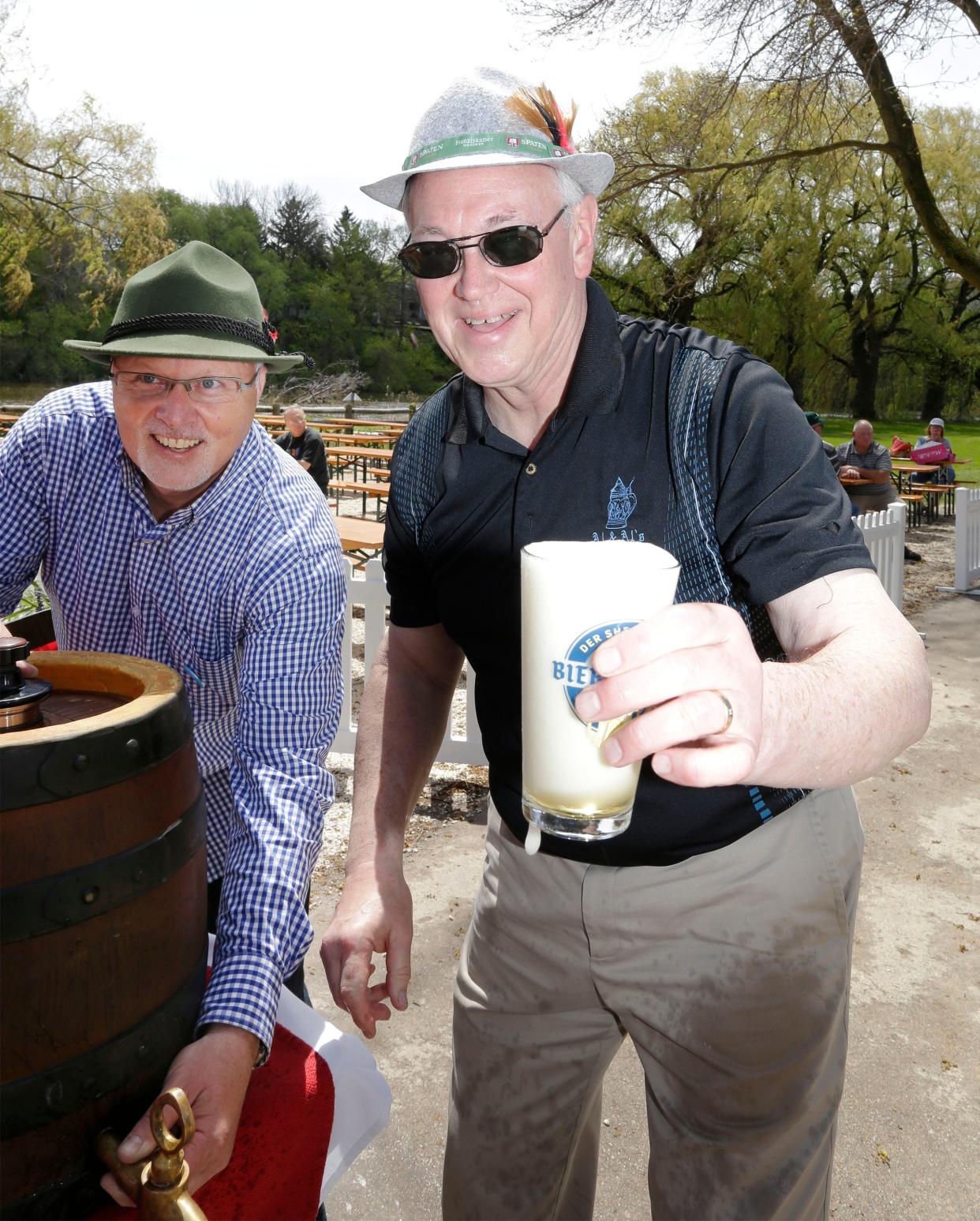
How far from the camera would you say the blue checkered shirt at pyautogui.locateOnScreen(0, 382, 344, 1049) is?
1.61 metres

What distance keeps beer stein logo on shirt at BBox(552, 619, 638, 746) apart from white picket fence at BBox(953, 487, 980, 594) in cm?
1086

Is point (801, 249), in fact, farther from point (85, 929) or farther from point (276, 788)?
point (85, 929)

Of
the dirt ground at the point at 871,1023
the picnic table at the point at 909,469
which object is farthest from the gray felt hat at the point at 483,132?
the picnic table at the point at 909,469

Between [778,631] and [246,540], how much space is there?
1059 mm

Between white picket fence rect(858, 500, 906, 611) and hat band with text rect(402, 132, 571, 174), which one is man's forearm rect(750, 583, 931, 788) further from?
white picket fence rect(858, 500, 906, 611)

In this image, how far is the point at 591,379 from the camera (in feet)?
5.62

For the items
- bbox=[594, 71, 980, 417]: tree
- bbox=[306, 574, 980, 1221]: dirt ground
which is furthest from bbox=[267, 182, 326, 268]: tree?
bbox=[306, 574, 980, 1221]: dirt ground

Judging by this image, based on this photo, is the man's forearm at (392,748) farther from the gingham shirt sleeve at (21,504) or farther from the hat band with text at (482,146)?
the hat band with text at (482,146)

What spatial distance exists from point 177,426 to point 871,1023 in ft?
10.4

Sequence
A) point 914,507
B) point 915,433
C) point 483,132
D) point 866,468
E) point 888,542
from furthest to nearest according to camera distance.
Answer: point 915,433 → point 914,507 → point 866,468 → point 888,542 → point 483,132

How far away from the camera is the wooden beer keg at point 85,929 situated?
Answer: 93 centimetres

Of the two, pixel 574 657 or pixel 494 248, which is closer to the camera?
pixel 574 657

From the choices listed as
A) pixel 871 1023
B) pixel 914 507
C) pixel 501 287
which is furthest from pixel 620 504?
pixel 914 507

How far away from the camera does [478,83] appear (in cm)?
164
